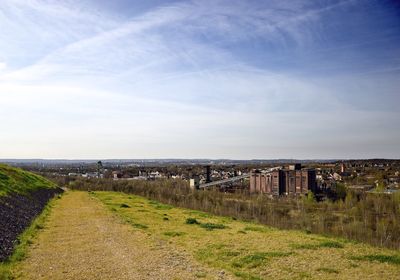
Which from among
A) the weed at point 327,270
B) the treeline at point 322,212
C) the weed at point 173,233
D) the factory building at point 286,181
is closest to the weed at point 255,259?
the weed at point 327,270

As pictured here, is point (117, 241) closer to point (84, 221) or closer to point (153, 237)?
point (153, 237)

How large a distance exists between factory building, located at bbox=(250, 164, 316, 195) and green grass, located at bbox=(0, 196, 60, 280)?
50771 millimetres

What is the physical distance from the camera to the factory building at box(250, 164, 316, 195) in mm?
67575

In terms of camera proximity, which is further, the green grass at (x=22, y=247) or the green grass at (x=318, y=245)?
the green grass at (x=318, y=245)

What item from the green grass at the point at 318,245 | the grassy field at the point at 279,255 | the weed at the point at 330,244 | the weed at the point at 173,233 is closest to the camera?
the grassy field at the point at 279,255

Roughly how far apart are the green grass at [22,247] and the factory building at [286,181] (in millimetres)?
50771

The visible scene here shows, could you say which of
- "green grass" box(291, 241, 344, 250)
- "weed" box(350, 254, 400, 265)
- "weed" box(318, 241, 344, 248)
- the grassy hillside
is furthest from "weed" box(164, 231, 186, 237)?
the grassy hillside

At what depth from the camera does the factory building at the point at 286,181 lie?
6757cm

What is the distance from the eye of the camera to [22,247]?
1562 centimetres

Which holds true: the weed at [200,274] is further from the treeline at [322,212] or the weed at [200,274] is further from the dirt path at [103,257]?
the treeline at [322,212]

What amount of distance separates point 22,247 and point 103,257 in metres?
3.69

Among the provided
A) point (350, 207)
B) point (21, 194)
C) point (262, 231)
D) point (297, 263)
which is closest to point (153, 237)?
point (262, 231)

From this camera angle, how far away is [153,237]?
18328 mm

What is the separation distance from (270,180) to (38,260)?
206 feet
